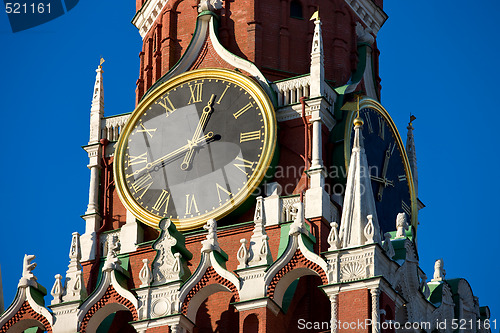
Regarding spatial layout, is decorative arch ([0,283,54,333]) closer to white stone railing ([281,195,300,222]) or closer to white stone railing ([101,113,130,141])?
white stone railing ([101,113,130,141])

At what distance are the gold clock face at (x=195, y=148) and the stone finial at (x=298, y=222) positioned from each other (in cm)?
154

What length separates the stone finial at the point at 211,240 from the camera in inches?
1414

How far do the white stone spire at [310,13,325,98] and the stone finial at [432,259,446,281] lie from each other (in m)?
4.30

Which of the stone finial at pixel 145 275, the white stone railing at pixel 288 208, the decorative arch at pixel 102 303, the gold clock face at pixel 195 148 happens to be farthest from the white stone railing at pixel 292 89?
the decorative arch at pixel 102 303

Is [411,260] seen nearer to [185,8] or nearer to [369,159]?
[369,159]

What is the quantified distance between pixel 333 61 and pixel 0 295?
28.3 ft

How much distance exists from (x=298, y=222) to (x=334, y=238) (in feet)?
3.38

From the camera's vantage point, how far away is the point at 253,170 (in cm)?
3744

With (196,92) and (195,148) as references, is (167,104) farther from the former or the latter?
(195,148)

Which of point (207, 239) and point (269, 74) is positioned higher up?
point (269, 74)

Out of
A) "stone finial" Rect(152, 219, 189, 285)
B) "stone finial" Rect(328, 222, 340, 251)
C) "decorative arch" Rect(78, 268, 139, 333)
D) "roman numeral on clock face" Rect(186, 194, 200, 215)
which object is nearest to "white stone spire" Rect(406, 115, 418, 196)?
"roman numeral on clock face" Rect(186, 194, 200, 215)

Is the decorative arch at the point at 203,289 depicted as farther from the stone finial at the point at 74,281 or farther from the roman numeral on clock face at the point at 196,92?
the roman numeral on clock face at the point at 196,92

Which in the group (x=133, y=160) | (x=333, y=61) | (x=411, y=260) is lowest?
(x=411, y=260)

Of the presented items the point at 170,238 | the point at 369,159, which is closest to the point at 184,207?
the point at 170,238
